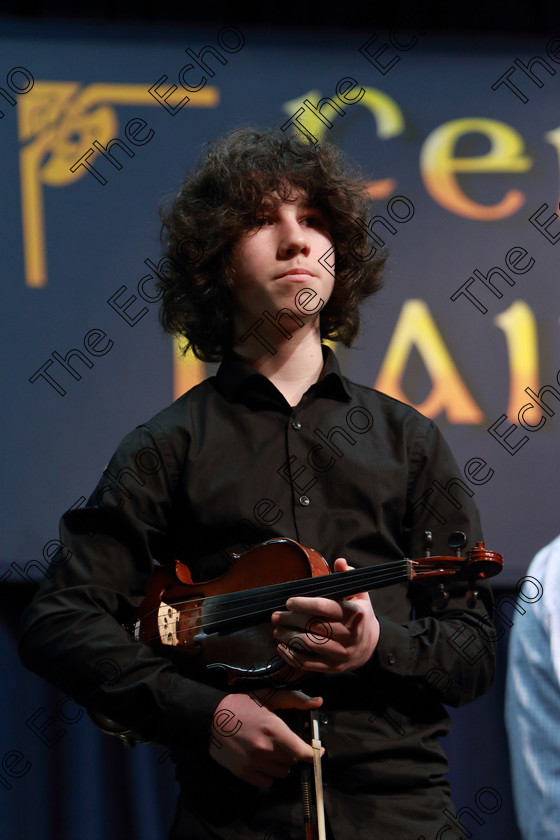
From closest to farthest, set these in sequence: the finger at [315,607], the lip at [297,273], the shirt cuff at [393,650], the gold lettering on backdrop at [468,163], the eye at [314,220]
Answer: the finger at [315,607], the shirt cuff at [393,650], the lip at [297,273], the eye at [314,220], the gold lettering on backdrop at [468,163]

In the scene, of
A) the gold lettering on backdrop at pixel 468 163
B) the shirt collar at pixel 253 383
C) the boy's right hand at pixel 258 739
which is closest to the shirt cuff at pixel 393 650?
the boy's right hand at pixel 258 739

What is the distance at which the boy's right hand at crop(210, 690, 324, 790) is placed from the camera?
134 cm

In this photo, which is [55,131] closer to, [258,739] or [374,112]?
[374,112]

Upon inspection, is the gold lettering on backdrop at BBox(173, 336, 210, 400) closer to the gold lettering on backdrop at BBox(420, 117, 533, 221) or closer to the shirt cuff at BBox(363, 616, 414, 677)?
the gold lettering on backdrop at BBox(420, 117, 533, 221)

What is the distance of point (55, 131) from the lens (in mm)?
2467

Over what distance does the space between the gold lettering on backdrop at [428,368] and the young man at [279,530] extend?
539 mm

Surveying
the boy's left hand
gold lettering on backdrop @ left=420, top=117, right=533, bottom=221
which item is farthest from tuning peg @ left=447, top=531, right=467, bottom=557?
gold lettering on backdrop @ left=420, top=117, right=533, bottom=221

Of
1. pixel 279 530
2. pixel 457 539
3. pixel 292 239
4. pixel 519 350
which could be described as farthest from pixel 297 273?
pixel 519 350

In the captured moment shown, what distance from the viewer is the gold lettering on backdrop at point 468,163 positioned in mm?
2502

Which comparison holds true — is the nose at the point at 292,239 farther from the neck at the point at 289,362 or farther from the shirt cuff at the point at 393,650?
the shirt cuff at the point at 393,650

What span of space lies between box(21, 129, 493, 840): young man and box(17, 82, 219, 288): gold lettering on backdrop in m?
0.66

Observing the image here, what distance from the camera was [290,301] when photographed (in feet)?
5.41

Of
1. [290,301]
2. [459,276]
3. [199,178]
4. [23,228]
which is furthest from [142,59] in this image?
[290,301]

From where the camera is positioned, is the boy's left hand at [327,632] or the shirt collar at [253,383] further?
the shirt collar at [253,383]
